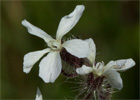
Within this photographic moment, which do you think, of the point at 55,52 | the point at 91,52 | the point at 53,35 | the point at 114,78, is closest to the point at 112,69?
the point at 114,78

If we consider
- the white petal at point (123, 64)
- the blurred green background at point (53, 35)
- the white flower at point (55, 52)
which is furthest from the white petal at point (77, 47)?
the blurred green background at point (53, 35)

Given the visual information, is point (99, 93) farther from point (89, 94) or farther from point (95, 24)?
point (95, 24)

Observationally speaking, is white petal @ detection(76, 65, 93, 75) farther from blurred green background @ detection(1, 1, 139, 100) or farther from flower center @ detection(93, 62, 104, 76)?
blurred green background @ detection(1, 1, 139, 100)

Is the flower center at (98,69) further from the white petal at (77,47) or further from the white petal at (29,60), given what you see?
the white petal at (29,60)

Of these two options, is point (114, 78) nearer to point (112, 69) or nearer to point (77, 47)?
point (112, 69)

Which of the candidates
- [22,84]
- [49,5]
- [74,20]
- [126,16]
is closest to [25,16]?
[49,5]

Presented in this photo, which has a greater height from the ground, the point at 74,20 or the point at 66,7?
the point at 66,7
